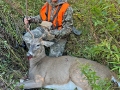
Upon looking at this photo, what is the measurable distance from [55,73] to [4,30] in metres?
1.60

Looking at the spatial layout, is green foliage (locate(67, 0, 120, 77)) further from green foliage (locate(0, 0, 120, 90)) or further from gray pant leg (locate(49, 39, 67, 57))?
gray pant leg (locate(49, 39, 67, 57))

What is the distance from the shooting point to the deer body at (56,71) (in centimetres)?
550

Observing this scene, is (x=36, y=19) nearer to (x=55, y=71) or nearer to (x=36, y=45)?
(x=36, y=45)

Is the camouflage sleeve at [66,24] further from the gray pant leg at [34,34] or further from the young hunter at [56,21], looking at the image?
the gray pant leg at [34,34]

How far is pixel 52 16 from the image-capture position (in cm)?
605

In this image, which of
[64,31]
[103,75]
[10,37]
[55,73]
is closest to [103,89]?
[103,75]

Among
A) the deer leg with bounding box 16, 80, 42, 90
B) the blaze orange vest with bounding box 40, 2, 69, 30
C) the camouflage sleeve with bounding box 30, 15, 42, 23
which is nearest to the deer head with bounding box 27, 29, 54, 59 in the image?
the blaze orange vest with bounding box 40, 2, 69, 30

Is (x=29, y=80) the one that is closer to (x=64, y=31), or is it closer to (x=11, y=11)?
(x=64, y=31)

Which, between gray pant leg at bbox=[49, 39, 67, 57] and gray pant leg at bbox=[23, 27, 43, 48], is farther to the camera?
gray pant leg at bbox=[49, 39, 67, 57]

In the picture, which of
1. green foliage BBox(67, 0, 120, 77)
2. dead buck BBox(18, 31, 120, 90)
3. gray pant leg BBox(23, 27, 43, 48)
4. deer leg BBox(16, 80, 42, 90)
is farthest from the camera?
green foliage BBox(67, 0, 120, 77)

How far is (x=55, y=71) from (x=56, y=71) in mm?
23

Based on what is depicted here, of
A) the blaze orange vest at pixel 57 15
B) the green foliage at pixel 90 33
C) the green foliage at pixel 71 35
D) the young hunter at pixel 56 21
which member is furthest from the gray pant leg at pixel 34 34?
the green foliage at pixel 90 33

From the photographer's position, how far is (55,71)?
19.1ft

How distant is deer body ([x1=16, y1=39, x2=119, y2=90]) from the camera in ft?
18.0
